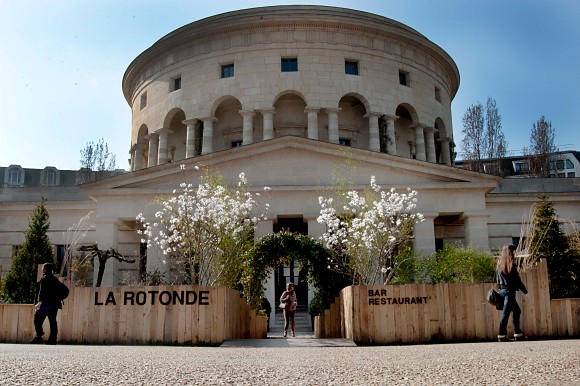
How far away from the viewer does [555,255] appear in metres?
22.8

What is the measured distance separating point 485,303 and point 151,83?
3377 centimetres

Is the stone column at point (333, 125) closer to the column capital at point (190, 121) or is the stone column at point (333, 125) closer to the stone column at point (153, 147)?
the column capital at point (190, 121)

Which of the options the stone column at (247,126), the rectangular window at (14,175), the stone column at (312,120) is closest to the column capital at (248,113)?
the stone column at (247,126)

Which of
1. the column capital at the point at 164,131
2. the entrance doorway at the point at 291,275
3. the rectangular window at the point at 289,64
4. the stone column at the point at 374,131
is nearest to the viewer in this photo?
the entrance doorway at the point at 291,275

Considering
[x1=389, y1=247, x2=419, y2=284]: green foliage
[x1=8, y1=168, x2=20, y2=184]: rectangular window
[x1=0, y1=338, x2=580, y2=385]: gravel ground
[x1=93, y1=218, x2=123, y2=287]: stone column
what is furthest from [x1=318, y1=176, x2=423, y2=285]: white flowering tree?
[x1=8, y1=168, x2=20, y2=184]: rectangular window

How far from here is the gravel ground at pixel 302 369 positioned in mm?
6957

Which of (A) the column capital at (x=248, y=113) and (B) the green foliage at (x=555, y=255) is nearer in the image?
(B) the green foliage at (x=555, y=255)

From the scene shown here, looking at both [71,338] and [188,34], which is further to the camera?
[188,34]

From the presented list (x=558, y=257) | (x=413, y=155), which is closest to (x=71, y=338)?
(x=558, y=257)

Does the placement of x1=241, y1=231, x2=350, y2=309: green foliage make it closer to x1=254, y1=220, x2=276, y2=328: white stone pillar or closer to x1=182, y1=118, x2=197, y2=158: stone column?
x1=254, y1=220, x2=276, y2=328: white stone pillar

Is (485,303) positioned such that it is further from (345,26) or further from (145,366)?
(345,26)

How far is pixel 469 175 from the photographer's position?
29328 millimetres

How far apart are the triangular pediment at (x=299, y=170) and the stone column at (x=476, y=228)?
139cm

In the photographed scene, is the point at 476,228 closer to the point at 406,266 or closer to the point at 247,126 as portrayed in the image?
the point at 406,266
